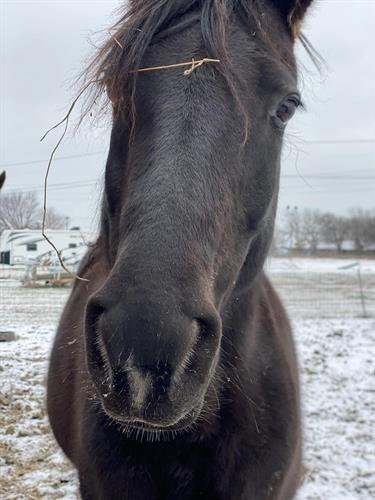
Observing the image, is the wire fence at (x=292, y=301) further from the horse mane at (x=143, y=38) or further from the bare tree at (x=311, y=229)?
the bare tree at (x=311, y=229)

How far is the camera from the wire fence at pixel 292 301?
1208 centimetres

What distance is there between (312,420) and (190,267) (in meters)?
5.10

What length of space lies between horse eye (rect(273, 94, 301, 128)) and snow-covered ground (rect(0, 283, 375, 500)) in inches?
140

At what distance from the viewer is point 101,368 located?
4.73ft

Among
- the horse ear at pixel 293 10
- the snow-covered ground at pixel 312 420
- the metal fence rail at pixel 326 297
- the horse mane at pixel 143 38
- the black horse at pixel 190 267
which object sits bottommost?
the snow-covered ground at pixel 312 420

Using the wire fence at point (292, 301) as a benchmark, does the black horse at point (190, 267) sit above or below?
above

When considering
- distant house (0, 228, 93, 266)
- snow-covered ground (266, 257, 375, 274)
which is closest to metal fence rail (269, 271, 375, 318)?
snow-covered ground (266, 257, 375, 274)

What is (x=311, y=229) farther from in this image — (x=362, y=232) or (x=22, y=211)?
(x=22, y=211)

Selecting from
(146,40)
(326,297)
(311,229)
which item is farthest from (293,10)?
(311,229)

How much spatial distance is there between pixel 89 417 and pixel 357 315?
1108 centimetres

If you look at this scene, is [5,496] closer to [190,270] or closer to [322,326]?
[190,270]

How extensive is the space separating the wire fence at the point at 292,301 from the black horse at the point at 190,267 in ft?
28.5

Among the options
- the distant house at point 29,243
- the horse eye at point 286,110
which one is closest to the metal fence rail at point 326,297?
the distant house at point 29,243

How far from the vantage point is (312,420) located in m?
5.93
